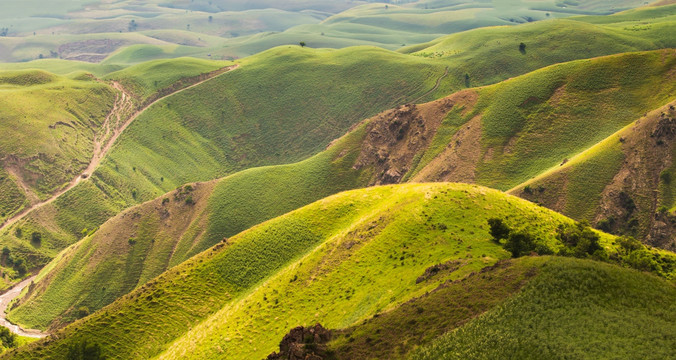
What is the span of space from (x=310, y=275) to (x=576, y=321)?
1681 inches

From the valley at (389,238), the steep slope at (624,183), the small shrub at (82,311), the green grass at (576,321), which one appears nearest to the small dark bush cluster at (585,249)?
the valley at (389,238)

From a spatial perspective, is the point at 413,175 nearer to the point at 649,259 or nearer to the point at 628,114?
the point at 628,114

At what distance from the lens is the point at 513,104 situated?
141 m

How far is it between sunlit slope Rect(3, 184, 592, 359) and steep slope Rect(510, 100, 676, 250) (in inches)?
1085

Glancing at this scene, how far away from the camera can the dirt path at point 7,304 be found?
382 ft

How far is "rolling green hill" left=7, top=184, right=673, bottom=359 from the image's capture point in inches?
2689

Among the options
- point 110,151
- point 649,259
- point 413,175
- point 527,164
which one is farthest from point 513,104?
point 110,151

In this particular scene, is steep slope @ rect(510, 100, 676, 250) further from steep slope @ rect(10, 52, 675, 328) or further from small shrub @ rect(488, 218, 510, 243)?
small shrub @ rect(488, 218, 510, 243)

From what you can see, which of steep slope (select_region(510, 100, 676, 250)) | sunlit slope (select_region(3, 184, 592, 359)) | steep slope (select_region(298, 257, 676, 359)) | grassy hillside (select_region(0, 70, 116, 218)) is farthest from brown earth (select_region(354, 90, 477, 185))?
grassy hillside (select_region(0, 70, 116, 218))

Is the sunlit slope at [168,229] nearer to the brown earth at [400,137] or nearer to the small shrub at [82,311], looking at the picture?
the small shrub at [82,311]

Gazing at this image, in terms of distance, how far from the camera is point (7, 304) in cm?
13350

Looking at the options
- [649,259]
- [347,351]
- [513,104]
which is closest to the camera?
[347,351]

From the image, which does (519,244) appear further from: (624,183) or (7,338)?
(7,338)

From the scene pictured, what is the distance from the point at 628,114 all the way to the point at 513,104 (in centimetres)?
2990
